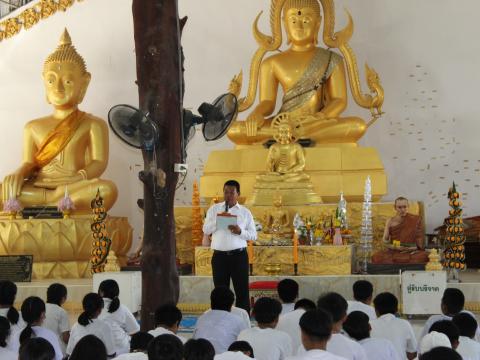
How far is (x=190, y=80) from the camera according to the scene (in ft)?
36.4

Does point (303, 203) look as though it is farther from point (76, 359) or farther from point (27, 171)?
point (76, 359)

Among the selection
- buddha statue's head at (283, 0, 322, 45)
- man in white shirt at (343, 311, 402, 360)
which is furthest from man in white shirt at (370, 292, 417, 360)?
buddha statue's head at (283, 0, 322, 45)

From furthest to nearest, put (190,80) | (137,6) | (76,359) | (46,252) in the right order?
1. (190,80)
2. (46,252)
3. (137,6)
4. (76,359)

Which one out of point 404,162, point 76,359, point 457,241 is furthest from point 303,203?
point 76,359

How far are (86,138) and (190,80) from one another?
1550 mm

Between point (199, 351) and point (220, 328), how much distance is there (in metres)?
1.08

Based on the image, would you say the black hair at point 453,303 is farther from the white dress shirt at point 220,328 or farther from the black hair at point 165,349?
the black hair at point 165,349

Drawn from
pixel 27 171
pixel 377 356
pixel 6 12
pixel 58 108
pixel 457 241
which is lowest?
pixel 377 356

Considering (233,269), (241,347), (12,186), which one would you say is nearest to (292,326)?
(241,347)

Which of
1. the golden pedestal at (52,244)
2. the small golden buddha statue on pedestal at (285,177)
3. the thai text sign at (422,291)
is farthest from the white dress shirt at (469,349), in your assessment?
the golden pedestal at (52,244)

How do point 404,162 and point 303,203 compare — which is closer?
point 303,203

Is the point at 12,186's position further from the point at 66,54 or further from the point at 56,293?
the point at 56,293

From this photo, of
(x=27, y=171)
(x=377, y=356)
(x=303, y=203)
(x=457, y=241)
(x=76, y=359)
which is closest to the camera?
(x=76, y=359)

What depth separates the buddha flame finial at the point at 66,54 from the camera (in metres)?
10.4
